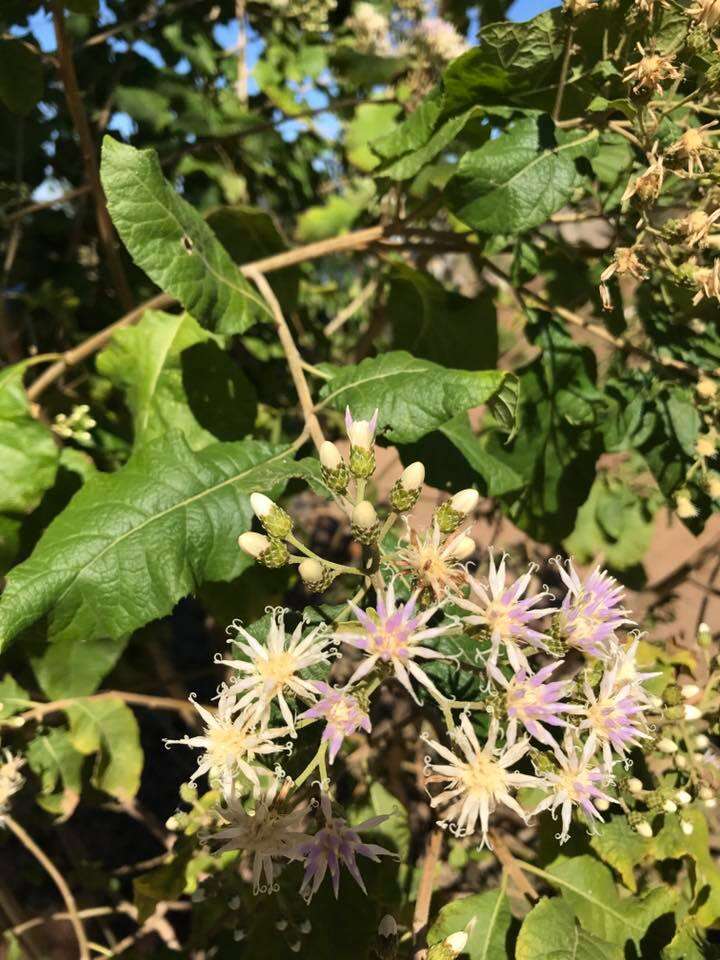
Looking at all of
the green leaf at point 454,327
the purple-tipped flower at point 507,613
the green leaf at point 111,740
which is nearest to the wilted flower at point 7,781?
the green leaf at point 111,740

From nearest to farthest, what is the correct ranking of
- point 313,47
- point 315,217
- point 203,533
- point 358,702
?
point 358,702 < point 203,533 < point 313,47 < point 315,217

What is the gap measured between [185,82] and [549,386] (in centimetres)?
176

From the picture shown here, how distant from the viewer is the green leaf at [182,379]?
164cm

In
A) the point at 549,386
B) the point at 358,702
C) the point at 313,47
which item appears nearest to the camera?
the point at 358,702

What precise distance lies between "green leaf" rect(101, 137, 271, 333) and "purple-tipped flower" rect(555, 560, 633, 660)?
2.68ft

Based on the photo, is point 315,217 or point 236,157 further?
point 315,217

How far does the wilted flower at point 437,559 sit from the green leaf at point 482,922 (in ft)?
2.40

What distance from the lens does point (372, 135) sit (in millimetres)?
2689

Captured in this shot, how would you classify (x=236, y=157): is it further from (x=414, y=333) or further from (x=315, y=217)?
(x=414, y=333)

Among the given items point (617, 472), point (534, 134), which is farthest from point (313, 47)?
point (617, 472)

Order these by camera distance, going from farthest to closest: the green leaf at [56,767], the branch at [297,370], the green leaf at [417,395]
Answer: the green leaf at [56,767]
the branch at [297,370]
the green leaf at [417,395]

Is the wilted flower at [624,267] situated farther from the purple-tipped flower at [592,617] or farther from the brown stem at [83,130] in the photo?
the brown stem at [83,130]

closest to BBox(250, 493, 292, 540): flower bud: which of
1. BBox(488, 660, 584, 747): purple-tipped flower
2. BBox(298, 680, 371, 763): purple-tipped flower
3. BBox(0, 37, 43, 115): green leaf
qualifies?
BBox(298, 680, 371, 763): purple-tipped flower

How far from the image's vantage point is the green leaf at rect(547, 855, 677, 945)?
146cm
